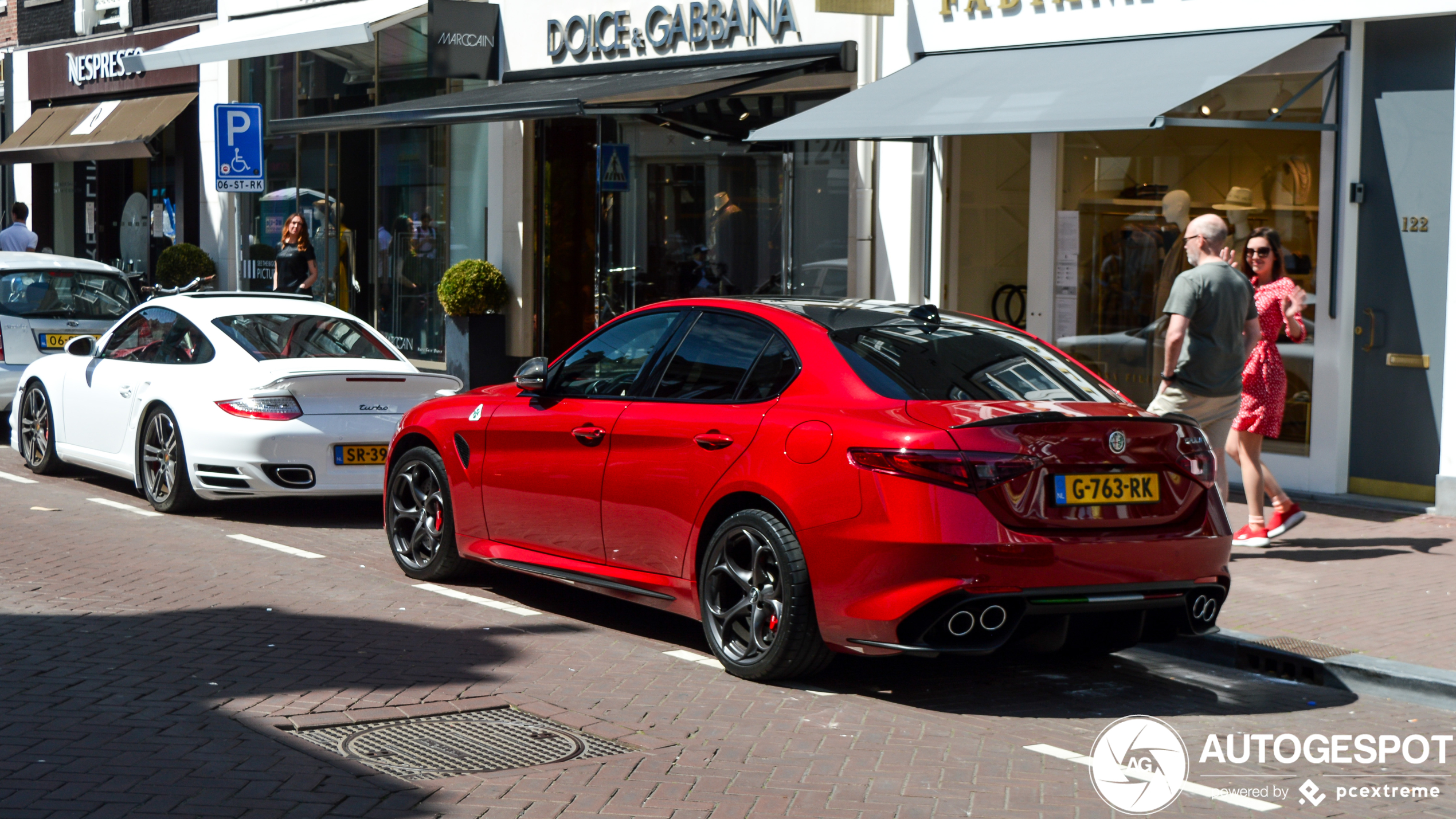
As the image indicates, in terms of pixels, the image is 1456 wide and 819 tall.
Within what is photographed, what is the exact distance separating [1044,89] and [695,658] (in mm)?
6332

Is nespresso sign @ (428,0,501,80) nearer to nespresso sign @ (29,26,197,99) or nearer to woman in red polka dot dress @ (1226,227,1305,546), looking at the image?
nespresso sign @ (29,26,197,99)

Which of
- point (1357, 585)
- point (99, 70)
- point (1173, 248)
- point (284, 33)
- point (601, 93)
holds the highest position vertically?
point (99, 70)

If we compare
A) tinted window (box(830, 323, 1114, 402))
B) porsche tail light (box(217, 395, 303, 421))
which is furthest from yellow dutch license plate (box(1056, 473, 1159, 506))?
porsche tail light (box(217, 395, 303, 421))

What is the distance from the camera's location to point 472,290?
17.9m

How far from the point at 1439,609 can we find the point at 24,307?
37.0 feet

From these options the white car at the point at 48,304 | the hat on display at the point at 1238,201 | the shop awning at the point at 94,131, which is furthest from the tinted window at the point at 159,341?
the shop awning at the point at 94,131

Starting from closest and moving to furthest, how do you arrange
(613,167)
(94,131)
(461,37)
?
(613,167)
(461,37)
(94,131)

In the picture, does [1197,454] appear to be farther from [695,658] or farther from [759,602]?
[695,658]

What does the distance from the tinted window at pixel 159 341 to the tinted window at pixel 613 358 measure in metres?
3.76

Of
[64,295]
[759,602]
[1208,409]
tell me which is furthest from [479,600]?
[64,295]

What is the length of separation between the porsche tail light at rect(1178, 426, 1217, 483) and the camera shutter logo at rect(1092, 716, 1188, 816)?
3.09 feet

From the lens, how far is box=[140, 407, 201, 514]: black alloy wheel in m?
10.2

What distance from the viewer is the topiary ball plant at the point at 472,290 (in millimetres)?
17938

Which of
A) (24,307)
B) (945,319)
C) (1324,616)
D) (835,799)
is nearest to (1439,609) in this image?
(1324,616)
